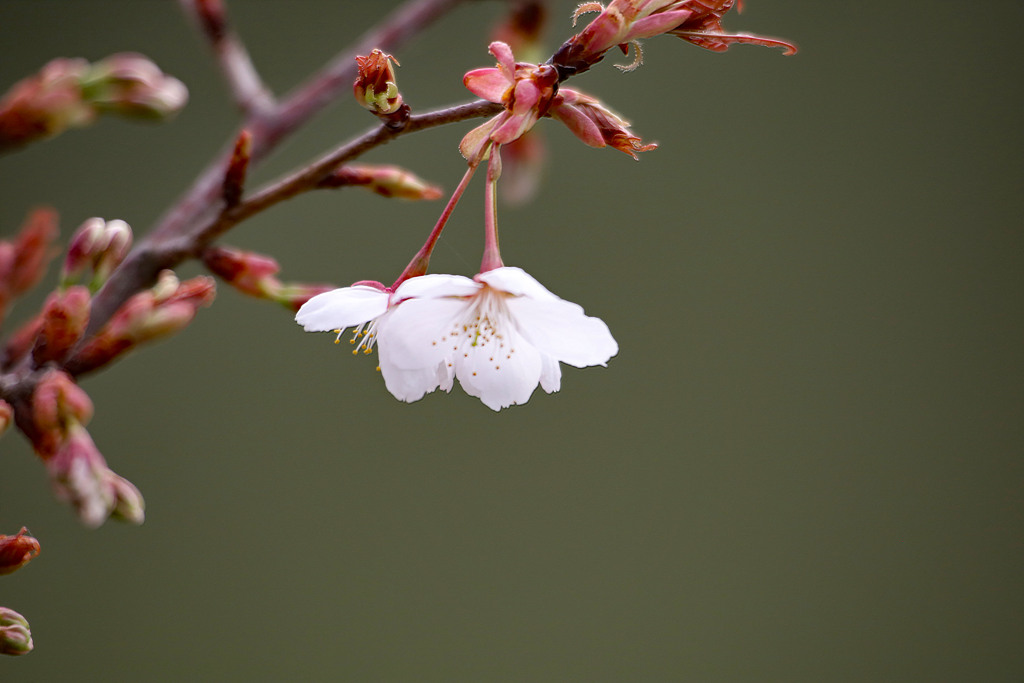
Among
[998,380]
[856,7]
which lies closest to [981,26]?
[856,7]

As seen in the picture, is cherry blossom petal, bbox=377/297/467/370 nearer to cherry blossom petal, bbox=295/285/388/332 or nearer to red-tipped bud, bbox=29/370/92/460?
cherry blossom petal, bbox=295/285/388/332

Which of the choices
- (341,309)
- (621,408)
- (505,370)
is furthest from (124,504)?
(621,408)

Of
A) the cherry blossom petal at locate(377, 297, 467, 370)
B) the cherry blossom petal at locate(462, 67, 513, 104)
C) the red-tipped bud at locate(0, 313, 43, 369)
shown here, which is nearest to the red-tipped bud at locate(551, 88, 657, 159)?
the cherry blossom petal at locate(462, 67, 513, 104)

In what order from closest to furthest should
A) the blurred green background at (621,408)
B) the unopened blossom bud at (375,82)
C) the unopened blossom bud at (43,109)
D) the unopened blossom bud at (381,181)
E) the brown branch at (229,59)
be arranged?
the unopened blossom bud at (43,109)
the unopened blossom bud at (375,82)
the unopened blossom bud at (381,181)
the brown branch at (229,59)
the blurred green background at (621,408)

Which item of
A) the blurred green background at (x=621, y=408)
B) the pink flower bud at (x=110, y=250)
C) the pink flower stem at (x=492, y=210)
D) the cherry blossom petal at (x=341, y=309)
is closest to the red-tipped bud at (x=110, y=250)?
the pink flower bud at (x=110, y=250)

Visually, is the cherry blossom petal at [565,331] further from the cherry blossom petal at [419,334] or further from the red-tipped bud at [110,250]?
the red-tipped bud at [110,250]
